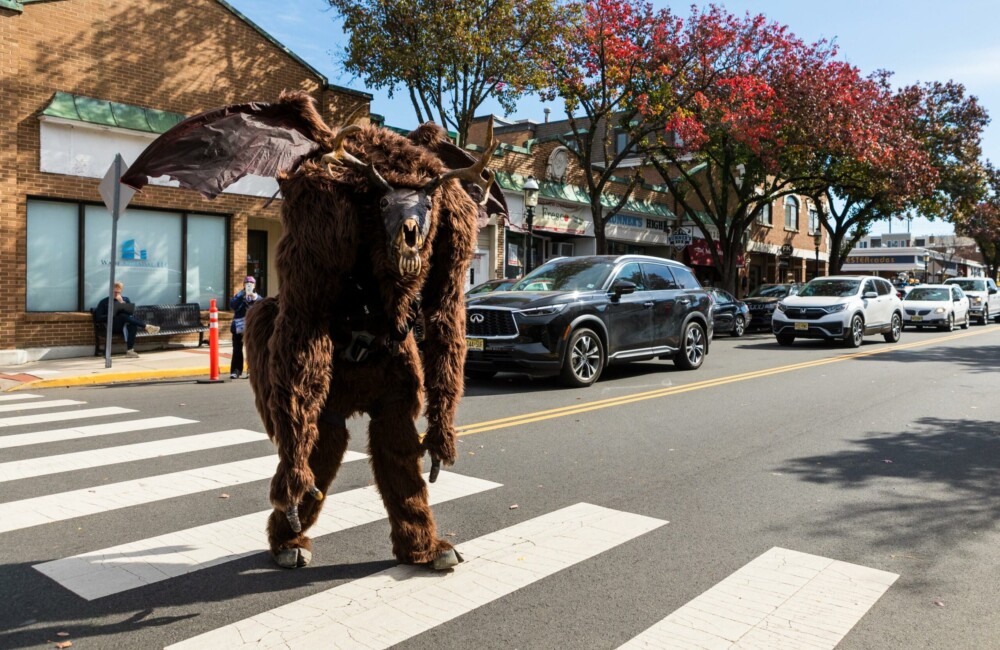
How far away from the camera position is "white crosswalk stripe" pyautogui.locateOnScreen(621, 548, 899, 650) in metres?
3.20

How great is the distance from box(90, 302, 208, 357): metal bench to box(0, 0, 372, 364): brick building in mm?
364

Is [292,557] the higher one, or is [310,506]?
[310,506]

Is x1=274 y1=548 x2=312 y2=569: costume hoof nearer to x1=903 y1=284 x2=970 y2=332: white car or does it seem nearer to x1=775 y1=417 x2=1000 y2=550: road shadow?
x1=775 y1=417 x2=1000 y2=550: road shadow

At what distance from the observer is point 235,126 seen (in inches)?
140

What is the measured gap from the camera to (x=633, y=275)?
39.4 feet

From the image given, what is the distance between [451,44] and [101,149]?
711 centimetres

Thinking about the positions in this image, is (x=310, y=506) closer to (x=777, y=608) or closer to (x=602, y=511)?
(x=602, y=511)

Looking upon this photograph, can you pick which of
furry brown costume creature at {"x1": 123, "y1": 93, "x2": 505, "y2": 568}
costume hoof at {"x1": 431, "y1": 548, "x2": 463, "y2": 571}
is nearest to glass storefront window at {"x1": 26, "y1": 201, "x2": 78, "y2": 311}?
furry brown costume creature at {"x1": 123, "y1": 93, "x2": 505, "y2": 568}

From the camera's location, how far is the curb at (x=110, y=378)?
1121 centimetres

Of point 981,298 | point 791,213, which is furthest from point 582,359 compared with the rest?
point 791,213

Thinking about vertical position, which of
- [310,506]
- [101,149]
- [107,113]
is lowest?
[310,506]

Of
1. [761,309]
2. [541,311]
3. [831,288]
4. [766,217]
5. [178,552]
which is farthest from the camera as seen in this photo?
[766,217]

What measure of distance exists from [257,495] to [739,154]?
24595 mm

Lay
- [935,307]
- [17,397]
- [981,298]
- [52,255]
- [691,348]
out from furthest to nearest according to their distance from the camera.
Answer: [981,298] → [935,307] → [52,255] → [691,348] → [17,397]
